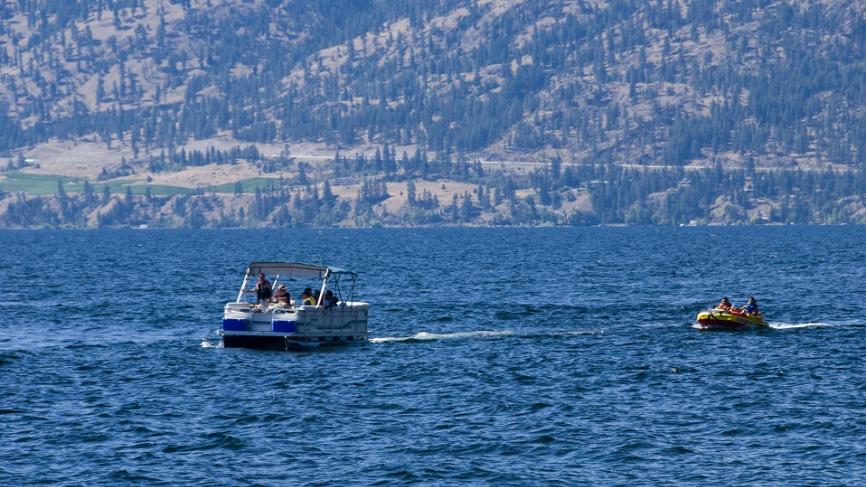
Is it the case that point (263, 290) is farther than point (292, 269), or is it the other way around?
point (292, 269)

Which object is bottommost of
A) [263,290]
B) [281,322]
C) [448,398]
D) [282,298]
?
[448,398]

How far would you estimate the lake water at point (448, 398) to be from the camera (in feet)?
161

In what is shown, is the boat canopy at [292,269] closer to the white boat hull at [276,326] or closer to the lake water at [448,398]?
the white boat hull at [276,326]

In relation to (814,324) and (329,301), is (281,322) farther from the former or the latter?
(814,324)

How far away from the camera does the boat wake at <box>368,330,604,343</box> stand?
8300cm


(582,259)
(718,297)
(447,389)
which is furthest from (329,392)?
(582,259)

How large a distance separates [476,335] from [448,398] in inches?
941

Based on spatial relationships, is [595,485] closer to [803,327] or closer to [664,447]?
[664,447]

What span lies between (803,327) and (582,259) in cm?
10725

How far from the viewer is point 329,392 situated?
207ft

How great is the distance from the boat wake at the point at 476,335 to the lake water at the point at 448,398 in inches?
11.4

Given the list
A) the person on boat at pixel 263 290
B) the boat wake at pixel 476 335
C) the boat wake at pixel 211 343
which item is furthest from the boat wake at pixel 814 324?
the boat wake at pixel 211 343

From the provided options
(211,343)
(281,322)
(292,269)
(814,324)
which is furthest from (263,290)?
(814,324)

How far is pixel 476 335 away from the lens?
281 ft
